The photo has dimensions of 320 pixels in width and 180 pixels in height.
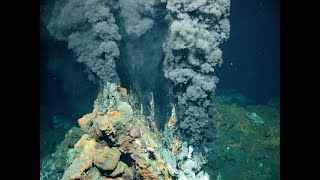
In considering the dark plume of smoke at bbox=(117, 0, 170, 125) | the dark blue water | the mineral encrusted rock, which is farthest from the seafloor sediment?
the dark blue water

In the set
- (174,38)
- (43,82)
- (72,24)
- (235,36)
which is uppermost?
(72,24)

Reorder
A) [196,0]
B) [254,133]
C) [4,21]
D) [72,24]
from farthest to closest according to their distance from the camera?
[254,133] → [72,24] → [196,0] → [4,21]

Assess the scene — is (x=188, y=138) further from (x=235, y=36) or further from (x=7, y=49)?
(x=235, y=36)

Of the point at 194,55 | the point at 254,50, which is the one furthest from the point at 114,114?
the point at 254,50

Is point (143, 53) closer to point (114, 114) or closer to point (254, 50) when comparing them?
point (114, 114)

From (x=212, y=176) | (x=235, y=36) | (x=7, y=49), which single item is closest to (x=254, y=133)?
(x=212, y=176)

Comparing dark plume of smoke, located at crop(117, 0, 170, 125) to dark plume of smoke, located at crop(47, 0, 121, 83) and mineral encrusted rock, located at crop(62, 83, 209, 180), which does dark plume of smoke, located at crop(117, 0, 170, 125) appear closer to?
dark plume of smoke, located at crop(47, 0, 121, 83)

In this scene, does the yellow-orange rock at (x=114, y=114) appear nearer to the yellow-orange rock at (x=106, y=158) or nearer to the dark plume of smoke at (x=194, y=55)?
the yellow-orange rock at (x=106, y=158)
